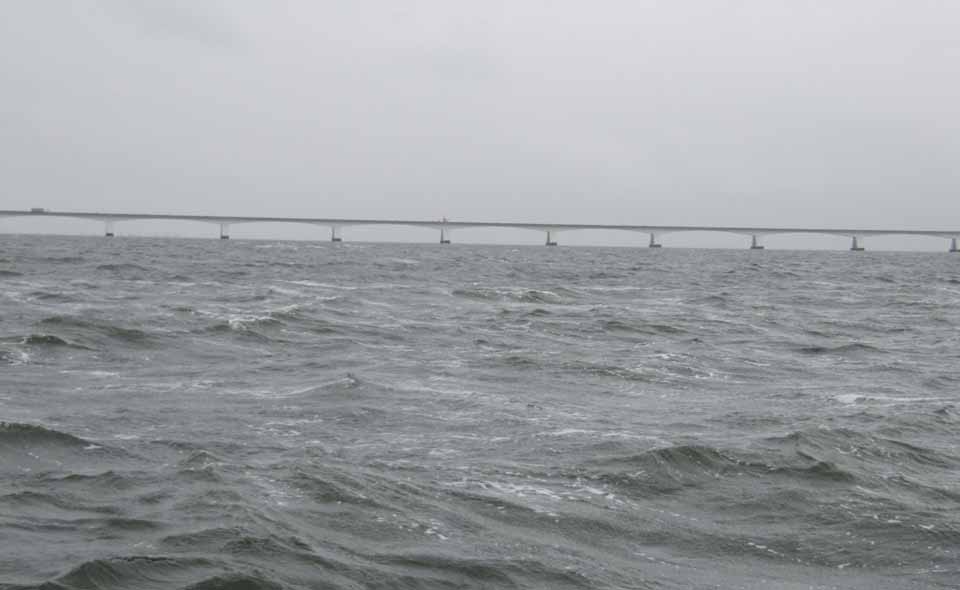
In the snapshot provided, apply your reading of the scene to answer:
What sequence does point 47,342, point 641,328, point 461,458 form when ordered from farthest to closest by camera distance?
point 641,328 → point 47,342 → point 461,458

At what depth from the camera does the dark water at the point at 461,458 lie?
300 inches

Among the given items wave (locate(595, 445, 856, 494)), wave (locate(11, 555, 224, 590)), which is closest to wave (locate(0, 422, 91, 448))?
wave (locate(11, 555, 224, 590))

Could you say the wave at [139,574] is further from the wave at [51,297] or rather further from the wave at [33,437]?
the wave at [51,297]

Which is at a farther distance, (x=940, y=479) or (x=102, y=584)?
(x=940, y=479)

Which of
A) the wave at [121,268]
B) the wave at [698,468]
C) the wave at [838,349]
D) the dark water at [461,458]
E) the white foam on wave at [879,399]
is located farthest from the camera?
the wave at [121,268]

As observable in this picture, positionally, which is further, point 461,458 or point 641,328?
point 641,328

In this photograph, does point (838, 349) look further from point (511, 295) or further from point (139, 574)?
point (139, 574)

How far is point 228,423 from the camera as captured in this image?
12281 millimetres

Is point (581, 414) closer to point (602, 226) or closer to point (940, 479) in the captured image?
point (940, 479)

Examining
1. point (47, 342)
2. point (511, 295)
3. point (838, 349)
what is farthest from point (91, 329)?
point (511, 295)

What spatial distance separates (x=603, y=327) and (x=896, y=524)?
18.2 metres

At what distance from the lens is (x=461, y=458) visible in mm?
11188

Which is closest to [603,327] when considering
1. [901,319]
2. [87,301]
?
[901,319]

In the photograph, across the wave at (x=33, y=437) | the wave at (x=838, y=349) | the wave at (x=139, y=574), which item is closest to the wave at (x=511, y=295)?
the wave at (x=838, y=349)
